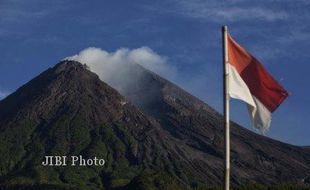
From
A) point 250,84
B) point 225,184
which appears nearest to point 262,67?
point 250,84

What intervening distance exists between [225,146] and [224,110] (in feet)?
3.71

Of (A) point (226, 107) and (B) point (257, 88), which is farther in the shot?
(B) point (257, 88)

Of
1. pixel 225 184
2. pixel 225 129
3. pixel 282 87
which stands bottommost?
pixel 225 184

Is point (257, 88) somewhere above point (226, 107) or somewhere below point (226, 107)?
above

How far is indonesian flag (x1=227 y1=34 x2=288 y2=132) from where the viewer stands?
84.5ft

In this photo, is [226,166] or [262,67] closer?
[226,166]

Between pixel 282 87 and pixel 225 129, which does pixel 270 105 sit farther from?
pixel 225 129

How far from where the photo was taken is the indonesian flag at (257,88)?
25.8 meters

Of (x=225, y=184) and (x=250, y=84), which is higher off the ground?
(x=250, y=84)

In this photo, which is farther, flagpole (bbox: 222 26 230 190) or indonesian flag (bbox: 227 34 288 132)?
indonesian flag (bbox: 227 34 288 132)

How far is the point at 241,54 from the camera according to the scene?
2578cm

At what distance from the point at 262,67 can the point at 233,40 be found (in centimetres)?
148

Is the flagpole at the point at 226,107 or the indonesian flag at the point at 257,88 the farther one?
the indonesian flag at the point at 257,88

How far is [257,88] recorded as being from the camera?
26281 mm
